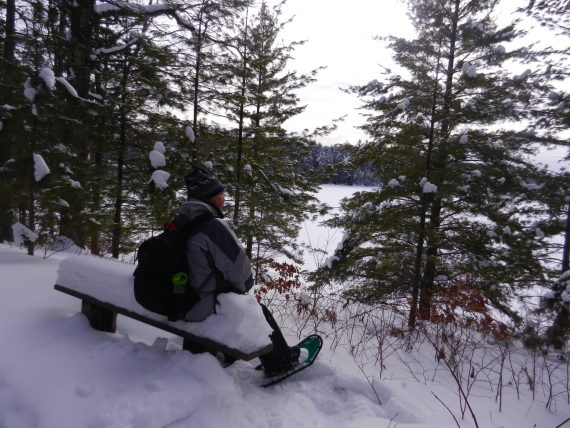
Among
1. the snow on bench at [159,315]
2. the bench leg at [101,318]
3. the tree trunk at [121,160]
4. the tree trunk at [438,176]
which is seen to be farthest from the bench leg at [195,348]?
the tree trunk at [121,160]

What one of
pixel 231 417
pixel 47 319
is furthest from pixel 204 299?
pixel 47 319

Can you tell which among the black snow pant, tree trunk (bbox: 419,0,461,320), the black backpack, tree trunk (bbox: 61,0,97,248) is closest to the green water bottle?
the black backpack

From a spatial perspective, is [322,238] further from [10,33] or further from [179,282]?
[10,33]

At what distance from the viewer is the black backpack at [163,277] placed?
8.77 feet

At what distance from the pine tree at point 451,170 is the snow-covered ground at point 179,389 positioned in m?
3.78

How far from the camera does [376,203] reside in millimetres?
8680

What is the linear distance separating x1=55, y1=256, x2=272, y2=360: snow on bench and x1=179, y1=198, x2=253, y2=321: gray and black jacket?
101 millimetres

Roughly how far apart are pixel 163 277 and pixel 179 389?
2.85 feet

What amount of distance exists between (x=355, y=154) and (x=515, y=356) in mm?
5542

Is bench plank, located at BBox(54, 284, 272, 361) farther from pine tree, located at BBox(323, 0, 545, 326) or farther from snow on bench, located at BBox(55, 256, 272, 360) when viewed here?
pine tree, located at BBox(323, 0, 545, 326)

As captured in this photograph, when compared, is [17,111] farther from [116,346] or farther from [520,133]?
[520,133]

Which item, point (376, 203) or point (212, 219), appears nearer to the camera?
point (212, 219)

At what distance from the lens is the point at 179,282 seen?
2672 mm

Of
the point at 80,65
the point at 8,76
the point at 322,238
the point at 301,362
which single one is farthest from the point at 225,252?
the point at 80,65
